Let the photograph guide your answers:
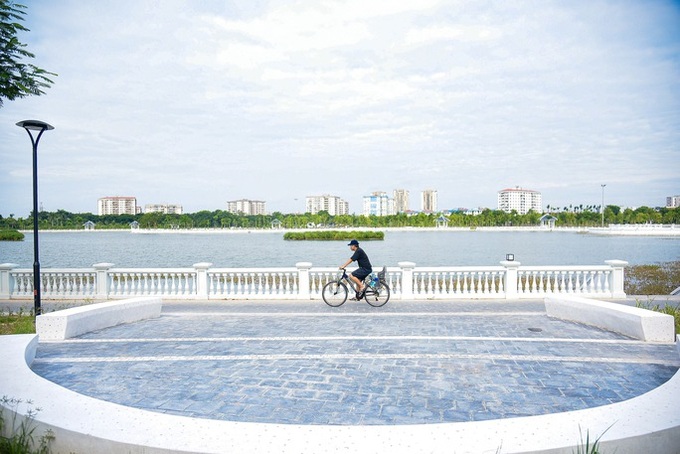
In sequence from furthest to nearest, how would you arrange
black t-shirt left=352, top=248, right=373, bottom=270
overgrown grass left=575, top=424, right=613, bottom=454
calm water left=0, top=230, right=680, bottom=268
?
1. calm water left=0, top=230, right=680, bottom=268
2. black t-shirt left=352, top=248, right=373, bottom=270
3. overgrown grass left=575, top=424, right=613, bottom=454

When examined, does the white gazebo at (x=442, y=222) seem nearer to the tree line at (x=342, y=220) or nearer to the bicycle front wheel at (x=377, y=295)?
the tree line at (x=342, y=220)

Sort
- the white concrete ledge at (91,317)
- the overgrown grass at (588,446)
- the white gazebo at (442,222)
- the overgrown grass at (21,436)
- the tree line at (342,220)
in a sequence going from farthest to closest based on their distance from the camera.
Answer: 1. the white gazebo at (442,222)
2. the tree line at (342,220)
3. the white concrete ledge at (91,317)
4. the overgrown grass at (21,436)
5. the overgrown grass at (588,446)

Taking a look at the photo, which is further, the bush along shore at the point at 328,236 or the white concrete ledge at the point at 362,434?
the bush along shore at the point at 328,236

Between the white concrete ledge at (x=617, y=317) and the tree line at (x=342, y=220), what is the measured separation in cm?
13602

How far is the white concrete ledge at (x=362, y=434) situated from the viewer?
11.1 ft

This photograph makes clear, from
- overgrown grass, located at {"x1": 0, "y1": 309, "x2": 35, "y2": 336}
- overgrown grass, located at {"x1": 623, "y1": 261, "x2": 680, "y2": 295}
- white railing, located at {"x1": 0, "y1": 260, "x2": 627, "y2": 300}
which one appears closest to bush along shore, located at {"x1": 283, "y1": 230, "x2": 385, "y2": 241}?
overgrown grass, located at {"x1": 623, "y1": 261, "x2": 680, "y2": 295}

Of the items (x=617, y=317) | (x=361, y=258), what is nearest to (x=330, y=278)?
(x=361, y=258)

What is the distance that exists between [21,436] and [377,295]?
31.9 ft

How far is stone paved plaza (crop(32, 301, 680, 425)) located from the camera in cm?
537

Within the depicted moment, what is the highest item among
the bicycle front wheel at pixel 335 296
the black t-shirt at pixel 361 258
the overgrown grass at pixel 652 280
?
the black t-shirt at pixel 361 258

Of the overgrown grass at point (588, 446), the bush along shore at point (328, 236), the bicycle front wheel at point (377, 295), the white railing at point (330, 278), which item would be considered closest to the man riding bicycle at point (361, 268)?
the bicycle front wheel at point (377, 295)

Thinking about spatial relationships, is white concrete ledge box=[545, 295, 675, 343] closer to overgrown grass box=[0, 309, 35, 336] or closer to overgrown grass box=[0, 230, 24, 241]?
overgrown grass box=[0, 309, 35, 336]

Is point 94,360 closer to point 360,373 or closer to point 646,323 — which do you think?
point 360,373

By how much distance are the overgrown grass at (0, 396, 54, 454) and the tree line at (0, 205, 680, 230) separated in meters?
144
